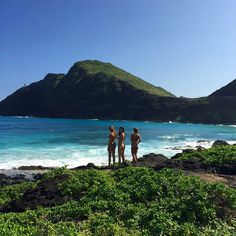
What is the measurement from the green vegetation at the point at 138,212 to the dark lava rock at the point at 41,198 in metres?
0.33

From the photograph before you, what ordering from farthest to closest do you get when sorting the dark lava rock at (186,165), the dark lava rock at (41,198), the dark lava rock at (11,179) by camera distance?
1. the dark lava rock at (11,179)
2. the dark lava rock at (186,165)
3. the dark lava rock at (41,198)

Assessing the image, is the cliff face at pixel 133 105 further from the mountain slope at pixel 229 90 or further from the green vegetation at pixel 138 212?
the green vegetation at pixel 138 212

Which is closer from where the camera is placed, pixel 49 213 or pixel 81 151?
pixel 49 213

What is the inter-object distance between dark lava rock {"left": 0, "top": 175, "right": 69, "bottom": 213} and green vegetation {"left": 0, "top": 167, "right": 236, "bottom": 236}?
334 mm

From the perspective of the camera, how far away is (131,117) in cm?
17275

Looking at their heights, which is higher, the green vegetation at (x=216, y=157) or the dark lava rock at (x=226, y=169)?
the green vegetation at (x=216, y=157)

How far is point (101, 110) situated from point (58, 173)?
553 feet

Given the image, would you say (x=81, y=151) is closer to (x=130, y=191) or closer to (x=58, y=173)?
(x=58, y=173)

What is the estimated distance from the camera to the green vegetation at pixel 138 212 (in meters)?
8.16

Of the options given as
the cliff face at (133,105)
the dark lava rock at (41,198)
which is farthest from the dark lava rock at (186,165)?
the cliff face at (133,105)

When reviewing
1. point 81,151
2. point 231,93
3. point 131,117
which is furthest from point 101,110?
point 81,151

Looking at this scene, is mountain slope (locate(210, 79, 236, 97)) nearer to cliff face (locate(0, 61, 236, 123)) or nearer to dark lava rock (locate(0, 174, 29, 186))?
cliff face (locate(0, 61, 236, 123))

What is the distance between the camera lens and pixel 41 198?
11.8m

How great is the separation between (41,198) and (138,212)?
11.9 feet
